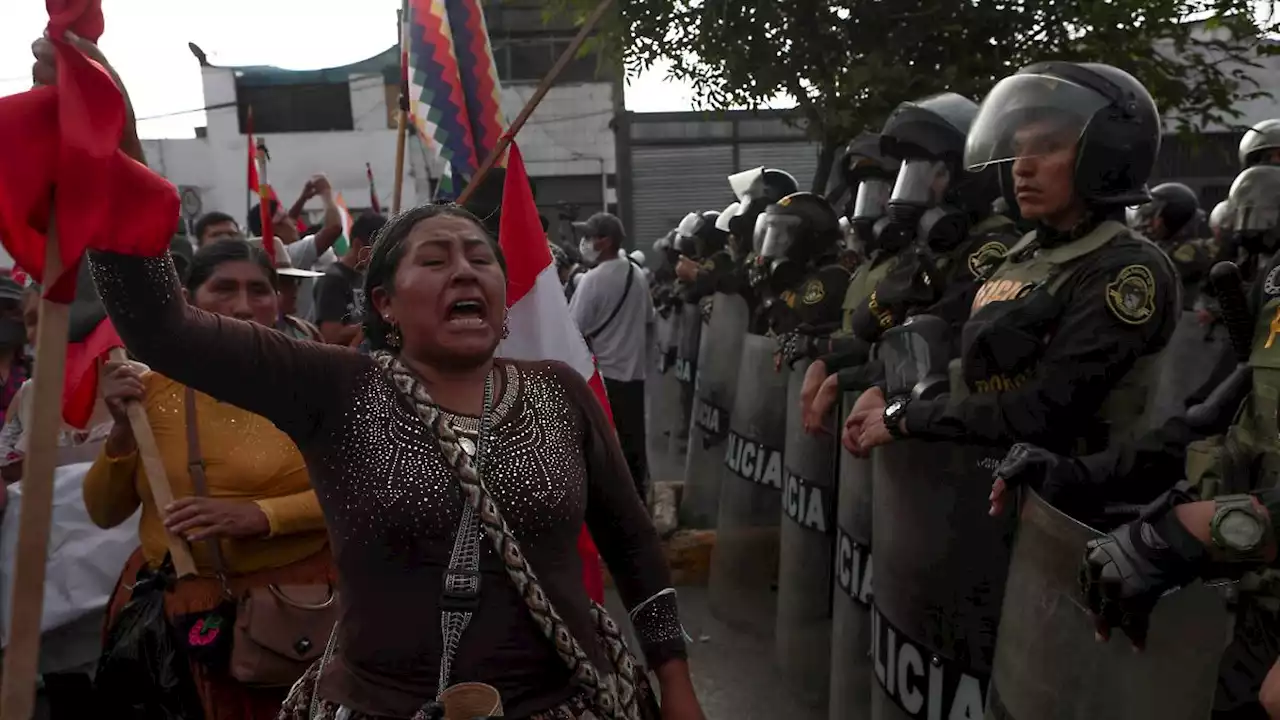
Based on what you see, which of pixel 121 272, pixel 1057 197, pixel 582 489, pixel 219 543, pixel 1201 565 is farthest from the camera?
pixel 1057 197

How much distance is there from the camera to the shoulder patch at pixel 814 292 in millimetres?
5820

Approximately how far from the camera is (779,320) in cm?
619

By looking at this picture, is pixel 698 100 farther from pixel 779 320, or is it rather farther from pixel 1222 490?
pixel 1222 490

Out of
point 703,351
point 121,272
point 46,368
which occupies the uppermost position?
point 121,272

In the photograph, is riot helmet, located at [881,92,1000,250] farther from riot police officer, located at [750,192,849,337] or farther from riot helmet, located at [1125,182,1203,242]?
riot helmet, located at [1125,182,1203,242]

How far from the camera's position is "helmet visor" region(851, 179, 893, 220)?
5637 millimetres

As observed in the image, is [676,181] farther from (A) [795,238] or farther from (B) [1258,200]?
(B) [1258,200]

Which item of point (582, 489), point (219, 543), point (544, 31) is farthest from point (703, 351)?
point (544, 31)

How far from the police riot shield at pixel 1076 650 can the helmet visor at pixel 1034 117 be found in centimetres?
123

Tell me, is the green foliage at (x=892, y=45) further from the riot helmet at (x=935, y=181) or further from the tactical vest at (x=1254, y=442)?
the tactical vest at (x=1254, y=442)

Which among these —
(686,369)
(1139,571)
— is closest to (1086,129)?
(1139,571)

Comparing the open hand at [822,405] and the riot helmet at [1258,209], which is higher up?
the riot helmet at [1258,209]

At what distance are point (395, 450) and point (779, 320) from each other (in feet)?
14.9

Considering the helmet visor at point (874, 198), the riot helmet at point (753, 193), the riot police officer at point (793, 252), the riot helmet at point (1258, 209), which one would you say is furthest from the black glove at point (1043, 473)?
the riot helmet at point (753, 193)
